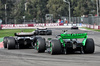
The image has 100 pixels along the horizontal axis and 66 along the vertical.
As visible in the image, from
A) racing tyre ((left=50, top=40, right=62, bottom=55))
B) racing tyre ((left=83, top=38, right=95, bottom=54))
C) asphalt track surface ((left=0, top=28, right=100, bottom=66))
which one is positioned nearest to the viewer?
asphalt track surface ((left=0, top=28, right=100, bottom=66))

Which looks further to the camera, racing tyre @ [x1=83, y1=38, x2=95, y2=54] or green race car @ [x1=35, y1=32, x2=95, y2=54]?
racing tyre @ [x1=83, y1=38, x2=95, y2=54]

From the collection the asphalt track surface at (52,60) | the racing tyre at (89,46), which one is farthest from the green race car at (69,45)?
the asphalt track surface at (52,60)

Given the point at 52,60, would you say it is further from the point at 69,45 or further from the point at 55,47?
the point at 69,45

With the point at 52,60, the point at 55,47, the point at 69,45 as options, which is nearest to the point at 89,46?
the point at 69,45

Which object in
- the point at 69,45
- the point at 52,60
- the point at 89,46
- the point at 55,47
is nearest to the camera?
the point at 52,60

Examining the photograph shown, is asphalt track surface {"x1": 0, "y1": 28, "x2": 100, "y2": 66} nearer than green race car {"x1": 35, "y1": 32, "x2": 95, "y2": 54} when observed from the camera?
Yes

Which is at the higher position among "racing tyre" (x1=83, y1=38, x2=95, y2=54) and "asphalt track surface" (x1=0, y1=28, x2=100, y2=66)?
"racing tyre" (x1=83, y1=38, x2=95, y2=54)

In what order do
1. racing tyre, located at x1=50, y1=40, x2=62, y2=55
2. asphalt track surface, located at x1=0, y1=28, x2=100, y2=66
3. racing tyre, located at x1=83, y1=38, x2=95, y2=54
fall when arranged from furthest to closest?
racing tyre, located at x1=83, y1=38, x2=95, y2=54 < racing tyre, located at x1=50, y1=40, x2=62, y2=55 < asphalt track surface, located at x1=0, y1=28, x2=100, y2=66

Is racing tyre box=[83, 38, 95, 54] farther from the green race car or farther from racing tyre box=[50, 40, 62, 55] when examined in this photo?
racing tyre box=[50, 40, 62, 55]

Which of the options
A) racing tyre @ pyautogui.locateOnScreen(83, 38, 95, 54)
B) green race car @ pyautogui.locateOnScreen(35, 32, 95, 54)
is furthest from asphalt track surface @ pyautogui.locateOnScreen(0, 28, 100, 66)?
racing tyre @ pyautogui.locateOnScreen(83, 38, 95, 54)

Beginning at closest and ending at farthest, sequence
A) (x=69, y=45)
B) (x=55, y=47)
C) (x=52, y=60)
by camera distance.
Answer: (x=52, y=60) → (x=55, y=47) → (x=69, y=45)

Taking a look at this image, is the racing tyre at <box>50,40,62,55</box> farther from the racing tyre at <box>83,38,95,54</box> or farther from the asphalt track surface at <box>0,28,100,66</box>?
the racing tyre at <box>83,38,95,54</box>

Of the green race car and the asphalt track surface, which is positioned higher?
the green race car

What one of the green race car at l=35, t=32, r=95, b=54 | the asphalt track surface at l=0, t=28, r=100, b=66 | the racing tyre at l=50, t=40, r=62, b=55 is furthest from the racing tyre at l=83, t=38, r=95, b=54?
the racing tyre at l=50, t=40, r=62, b=55
